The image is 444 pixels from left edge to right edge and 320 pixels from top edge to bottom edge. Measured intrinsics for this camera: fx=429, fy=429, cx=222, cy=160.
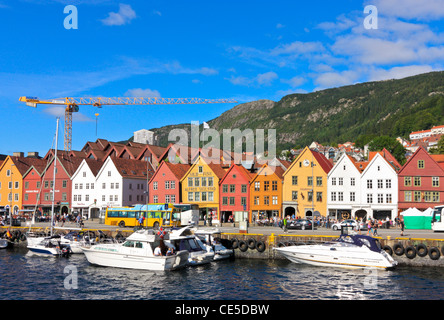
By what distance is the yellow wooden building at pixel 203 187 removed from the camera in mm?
84688

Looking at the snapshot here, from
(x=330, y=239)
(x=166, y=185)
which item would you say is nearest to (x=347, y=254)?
(x=330, y=239)

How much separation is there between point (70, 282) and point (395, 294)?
25.5 m

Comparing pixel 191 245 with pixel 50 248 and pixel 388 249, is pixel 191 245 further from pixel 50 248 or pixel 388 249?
pixel 388 249

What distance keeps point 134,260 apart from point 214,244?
1036 cm

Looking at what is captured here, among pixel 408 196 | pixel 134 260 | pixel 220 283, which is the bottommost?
pixel 220 283

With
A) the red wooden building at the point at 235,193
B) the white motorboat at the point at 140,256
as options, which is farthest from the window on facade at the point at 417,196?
the white motorboat at the point at 140,256

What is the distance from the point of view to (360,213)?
252 ft

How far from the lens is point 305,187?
3113 inches

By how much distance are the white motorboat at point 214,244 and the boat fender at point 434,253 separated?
67.6 feet

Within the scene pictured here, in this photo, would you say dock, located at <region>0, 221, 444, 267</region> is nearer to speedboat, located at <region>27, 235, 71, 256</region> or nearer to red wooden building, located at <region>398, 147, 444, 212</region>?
speedboat, located at <region>27, 235, 71, 256</region>

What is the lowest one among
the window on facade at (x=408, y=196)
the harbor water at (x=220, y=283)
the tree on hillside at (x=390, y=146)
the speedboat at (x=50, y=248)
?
the harbor water at (x=220, y=283)

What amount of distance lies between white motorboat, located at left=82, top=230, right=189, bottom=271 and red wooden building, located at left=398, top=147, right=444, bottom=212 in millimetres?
47402

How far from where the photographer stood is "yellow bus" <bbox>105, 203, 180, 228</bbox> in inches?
2495

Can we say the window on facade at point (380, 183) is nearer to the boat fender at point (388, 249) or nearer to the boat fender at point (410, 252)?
the boat fender at point (388, 249)
